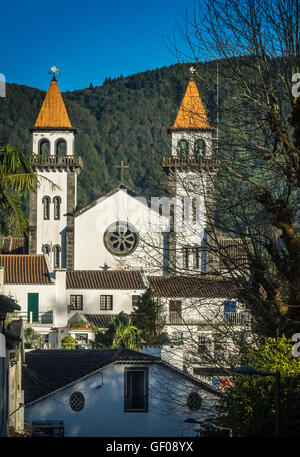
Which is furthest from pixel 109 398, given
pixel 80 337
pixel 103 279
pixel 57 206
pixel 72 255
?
pixel 57 206

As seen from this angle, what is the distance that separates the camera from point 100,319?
65312mm

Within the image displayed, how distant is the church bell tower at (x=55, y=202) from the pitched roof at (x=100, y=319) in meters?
6.01

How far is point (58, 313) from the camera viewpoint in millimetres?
64688

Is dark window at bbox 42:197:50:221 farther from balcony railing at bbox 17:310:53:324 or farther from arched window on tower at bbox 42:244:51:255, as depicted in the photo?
balcony railing at bbox 17:310:53:324

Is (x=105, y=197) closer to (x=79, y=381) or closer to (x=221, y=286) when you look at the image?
(x=79, y=381)

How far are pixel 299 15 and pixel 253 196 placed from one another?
362 cm

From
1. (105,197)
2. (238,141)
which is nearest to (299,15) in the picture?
(238,141)

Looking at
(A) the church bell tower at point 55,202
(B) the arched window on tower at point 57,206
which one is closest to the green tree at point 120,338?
(A) the church bell tower at point 55,202

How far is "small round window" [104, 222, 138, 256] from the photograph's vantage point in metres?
71.8

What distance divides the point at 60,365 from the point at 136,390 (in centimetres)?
338

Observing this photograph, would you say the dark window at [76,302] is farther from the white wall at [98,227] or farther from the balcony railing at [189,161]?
the balcony railing at [189,161]

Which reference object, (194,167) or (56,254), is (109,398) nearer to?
(194,167)

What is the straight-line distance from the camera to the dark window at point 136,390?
3103 centimetres

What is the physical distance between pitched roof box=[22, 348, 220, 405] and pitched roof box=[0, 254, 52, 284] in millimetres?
30538
